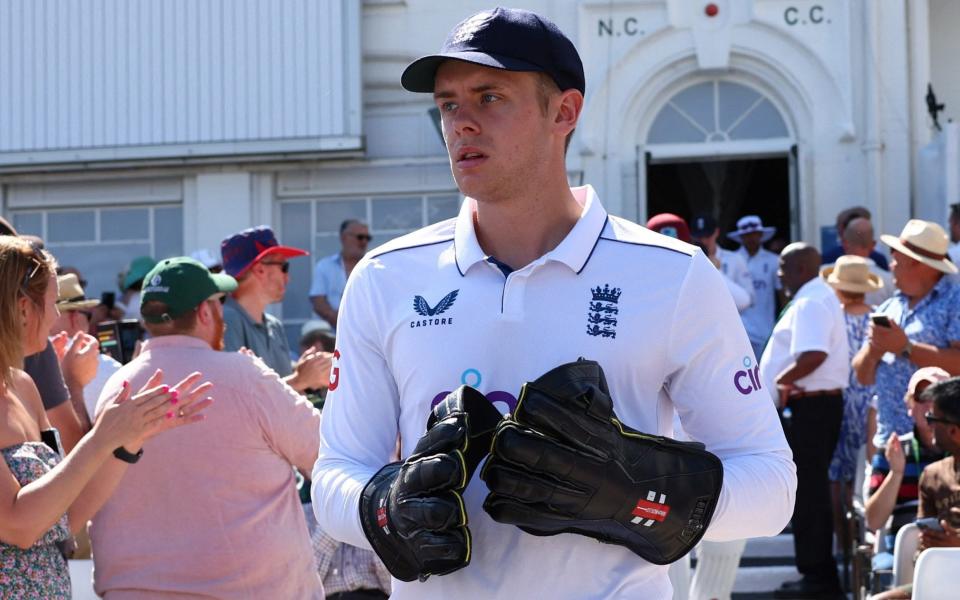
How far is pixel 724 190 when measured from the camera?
14109 mm

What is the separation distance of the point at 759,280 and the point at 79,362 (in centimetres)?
707

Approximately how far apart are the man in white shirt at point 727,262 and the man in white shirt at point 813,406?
127 cm

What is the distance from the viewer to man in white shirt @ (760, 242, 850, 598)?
809cm

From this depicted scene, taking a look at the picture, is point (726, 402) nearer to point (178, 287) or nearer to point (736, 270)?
point (178, 287)

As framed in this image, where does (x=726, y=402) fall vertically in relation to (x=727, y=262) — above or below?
below

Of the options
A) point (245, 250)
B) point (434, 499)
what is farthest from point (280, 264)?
point (434, 499)

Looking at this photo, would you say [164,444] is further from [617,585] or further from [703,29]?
[703,29]

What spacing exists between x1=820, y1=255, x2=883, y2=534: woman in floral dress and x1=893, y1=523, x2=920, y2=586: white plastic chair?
6.58ft

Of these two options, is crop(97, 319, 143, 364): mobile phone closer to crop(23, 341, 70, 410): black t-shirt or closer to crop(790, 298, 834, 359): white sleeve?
crop(23, 341, 70, 410): black t-shirt

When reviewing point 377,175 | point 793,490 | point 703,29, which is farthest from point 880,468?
point 377,175

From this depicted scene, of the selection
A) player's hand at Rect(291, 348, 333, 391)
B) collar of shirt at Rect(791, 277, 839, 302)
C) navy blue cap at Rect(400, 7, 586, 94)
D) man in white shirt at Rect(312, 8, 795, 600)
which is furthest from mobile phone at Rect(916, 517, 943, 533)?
navy blue cap at Rect(400, 7, 586, 94)

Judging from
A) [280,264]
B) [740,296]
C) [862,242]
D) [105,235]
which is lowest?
[740,296]

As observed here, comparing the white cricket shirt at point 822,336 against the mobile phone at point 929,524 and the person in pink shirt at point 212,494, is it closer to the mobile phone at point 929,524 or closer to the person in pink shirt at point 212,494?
the mobile phone at point 929,524

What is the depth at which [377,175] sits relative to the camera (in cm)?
1345
